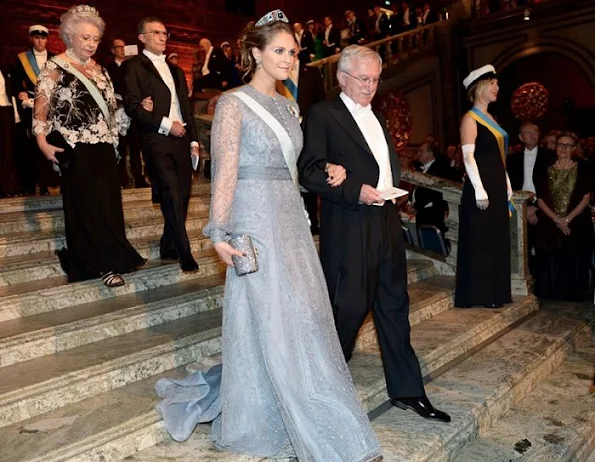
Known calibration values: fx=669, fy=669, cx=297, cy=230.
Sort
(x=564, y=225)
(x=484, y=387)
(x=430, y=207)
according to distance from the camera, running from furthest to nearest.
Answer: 1. (x=430, y=207)
2. (x=564, y=225)
3. (x=484, y=387)

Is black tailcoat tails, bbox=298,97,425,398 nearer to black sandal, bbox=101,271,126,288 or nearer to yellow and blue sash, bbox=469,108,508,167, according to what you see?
black sandal, bbox=101,271,126,288

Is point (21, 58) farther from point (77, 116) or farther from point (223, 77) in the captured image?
point (223, 77)

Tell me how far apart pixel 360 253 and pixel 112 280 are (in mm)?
1911

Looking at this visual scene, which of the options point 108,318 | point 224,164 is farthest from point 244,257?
point 108,318

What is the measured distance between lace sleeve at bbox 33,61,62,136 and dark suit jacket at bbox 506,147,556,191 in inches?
175

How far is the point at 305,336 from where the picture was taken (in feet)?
9.02

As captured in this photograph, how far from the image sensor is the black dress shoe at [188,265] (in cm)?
500

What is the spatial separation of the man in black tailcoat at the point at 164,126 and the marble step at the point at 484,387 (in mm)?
2157

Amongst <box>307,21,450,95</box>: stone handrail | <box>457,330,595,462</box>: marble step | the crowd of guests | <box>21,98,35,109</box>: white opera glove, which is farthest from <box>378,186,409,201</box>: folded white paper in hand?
<box>307,21,450,95</box>: stone handrail

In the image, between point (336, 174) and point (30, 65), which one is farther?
point (30, 65)

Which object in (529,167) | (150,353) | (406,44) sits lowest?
(150,353)

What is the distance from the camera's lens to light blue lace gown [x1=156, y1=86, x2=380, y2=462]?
8.75ft

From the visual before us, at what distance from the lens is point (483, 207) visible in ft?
16.6

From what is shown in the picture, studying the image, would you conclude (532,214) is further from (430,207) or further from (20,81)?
(20,81)
